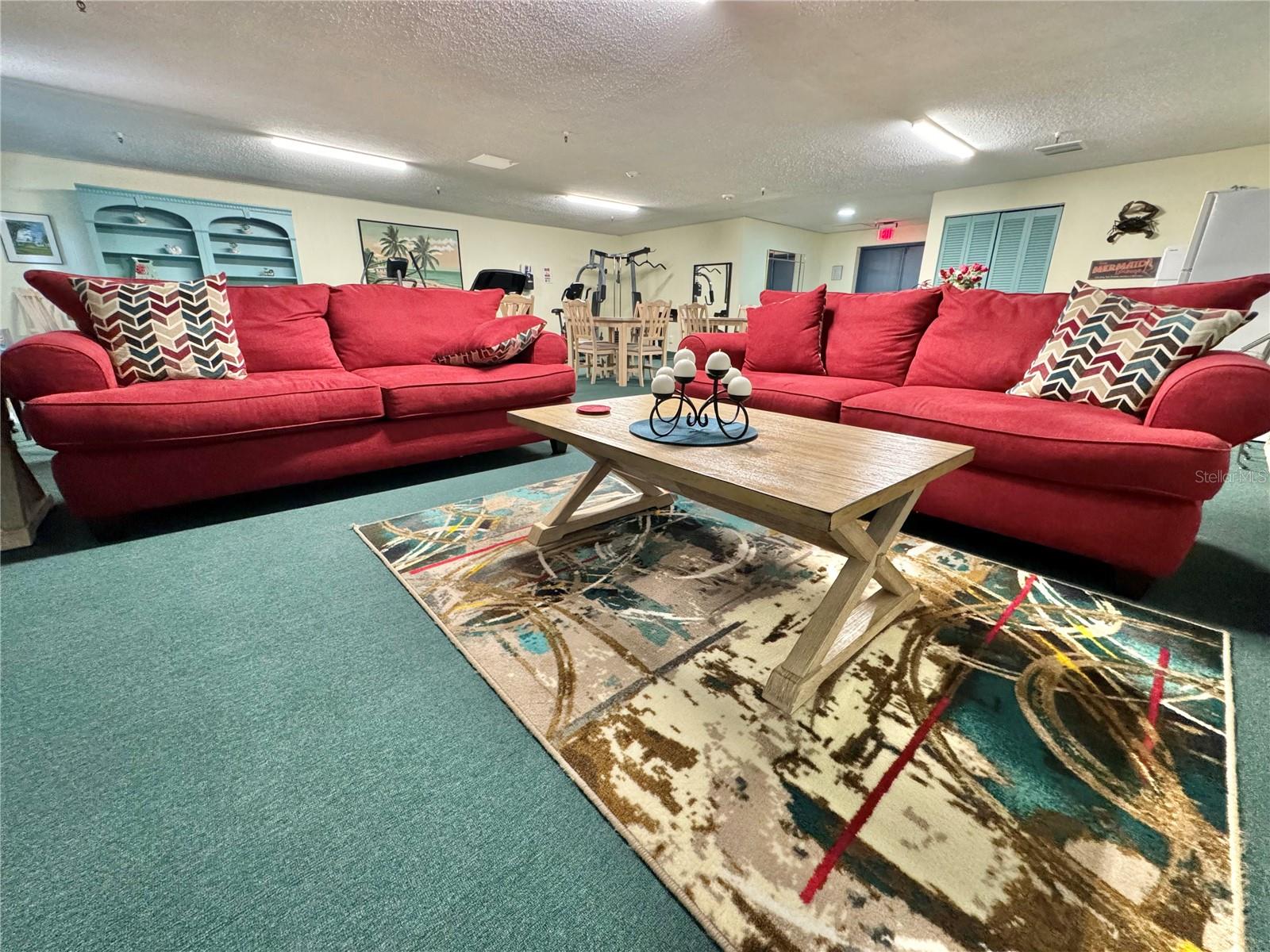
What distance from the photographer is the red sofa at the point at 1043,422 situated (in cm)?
136

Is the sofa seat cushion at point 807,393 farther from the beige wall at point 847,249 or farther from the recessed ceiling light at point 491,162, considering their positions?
the beige wall at point 847,249

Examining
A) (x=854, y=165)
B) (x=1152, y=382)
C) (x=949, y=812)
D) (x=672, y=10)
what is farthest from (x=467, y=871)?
(x=854, y=165)

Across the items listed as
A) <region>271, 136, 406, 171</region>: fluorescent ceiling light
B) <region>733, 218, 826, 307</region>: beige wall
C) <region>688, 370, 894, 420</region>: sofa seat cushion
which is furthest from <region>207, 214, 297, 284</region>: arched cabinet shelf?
<region>688, 370, 894, 420</region>: sofa seat cushion

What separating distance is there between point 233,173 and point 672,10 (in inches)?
216

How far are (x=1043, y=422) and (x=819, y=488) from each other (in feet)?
3.63

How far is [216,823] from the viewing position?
80 cm

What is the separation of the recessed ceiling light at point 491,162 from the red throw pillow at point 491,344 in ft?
9.90

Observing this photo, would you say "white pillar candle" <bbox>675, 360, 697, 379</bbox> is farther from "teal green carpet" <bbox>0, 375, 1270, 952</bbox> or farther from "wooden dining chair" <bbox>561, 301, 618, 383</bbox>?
"wooden dining chair" <bbox>561, 301, 618, 383</bbox>

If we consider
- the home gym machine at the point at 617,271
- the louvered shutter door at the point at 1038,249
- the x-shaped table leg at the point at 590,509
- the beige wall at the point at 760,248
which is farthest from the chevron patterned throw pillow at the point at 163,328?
the louvered shutter door at the point at 1038,249

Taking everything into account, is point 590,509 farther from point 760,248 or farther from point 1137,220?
point 760,248

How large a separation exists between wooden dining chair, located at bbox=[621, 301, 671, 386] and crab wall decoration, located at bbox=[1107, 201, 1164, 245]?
455cm

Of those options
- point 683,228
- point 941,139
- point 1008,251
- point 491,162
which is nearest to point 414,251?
point 491,162

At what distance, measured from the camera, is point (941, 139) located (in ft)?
13.7

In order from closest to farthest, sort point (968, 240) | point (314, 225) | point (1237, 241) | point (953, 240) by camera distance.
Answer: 1. point (1237, 241)
2. point (968, 240)
3. point (953, 240)
4. point (314, 225)
